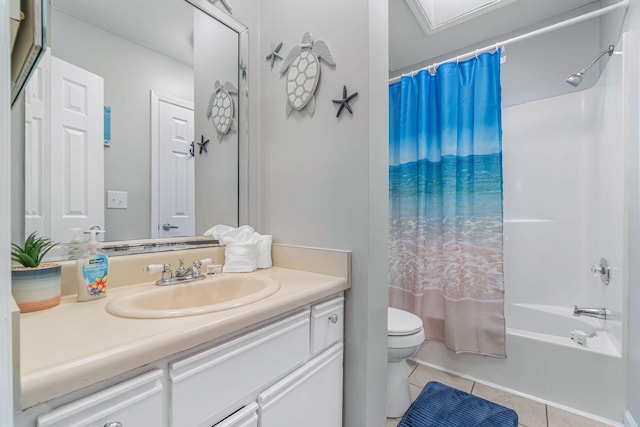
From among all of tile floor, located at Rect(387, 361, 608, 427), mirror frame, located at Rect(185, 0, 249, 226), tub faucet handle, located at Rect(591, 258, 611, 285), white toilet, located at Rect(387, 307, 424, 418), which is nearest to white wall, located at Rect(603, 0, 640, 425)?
tile floor, located at Rect(387, 361, 608, 427)

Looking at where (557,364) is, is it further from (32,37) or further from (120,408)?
(32,37)

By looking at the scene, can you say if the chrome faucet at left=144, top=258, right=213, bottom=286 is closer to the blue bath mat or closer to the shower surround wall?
the blue bath mat

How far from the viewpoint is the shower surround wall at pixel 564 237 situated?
156 cm

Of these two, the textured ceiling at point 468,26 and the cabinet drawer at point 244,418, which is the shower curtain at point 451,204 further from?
the cabinet drawer at point 244,418

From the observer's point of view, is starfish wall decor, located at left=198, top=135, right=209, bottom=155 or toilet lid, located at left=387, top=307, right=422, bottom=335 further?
toilet lid, located at left=387, top=307, right=422, bottom=335

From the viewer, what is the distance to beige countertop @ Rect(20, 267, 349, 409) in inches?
17.9

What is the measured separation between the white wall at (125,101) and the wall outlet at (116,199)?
1 cm

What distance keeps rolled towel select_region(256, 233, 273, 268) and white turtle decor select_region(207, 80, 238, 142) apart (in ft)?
1.83

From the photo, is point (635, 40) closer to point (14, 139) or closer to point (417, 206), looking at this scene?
point (417, 206)

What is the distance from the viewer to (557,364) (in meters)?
1.66

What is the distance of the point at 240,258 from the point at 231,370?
0.59 m

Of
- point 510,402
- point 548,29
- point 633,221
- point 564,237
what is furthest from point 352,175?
point 564,237

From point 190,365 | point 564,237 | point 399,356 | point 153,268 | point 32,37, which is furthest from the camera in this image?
point 564,237

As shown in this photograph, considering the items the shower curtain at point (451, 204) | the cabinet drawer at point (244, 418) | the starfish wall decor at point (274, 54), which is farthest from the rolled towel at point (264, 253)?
the shower curtain at point (451, 204)
